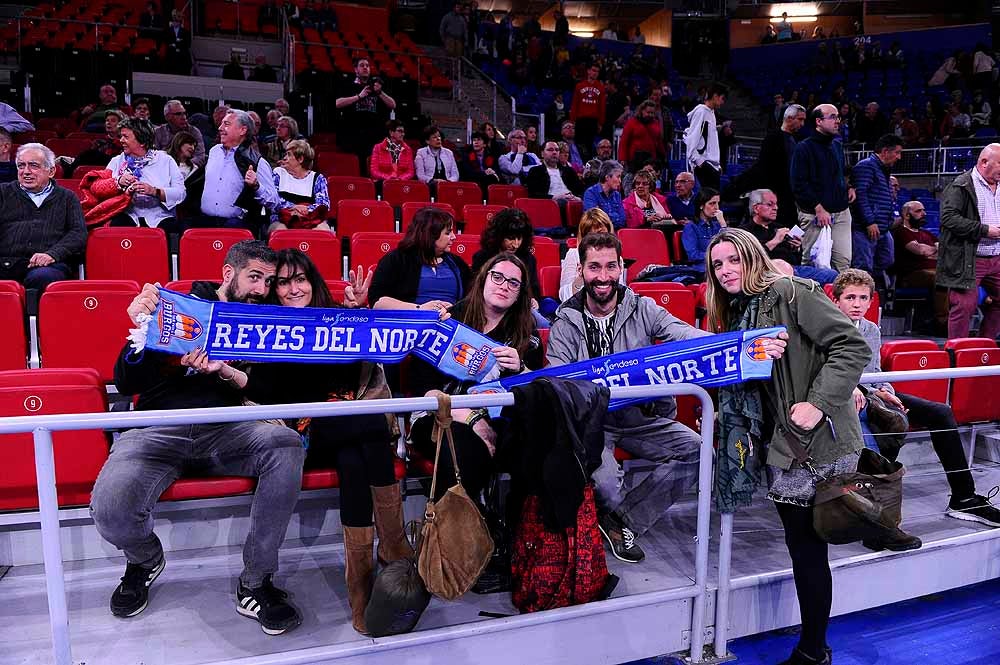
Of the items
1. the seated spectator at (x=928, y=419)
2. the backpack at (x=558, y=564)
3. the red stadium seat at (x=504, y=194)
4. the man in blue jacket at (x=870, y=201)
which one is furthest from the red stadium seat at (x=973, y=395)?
the red stadium seat at (x=504, y=194)

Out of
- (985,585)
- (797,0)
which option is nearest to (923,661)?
(985,585)

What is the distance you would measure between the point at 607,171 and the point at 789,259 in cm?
202

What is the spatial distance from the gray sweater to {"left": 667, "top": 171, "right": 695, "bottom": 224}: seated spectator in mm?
5294

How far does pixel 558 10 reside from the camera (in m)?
20.6

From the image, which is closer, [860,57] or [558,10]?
[860,57]

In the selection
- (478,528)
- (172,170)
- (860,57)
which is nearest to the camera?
(478,528)

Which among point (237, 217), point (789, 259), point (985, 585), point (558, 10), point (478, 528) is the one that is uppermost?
point (558, 10)

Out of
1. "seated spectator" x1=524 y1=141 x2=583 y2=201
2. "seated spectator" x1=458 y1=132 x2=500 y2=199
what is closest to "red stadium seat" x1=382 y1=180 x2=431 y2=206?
"seated spectator" x1=458 y1=132 x2=500 y2=199

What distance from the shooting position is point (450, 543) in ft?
8.24

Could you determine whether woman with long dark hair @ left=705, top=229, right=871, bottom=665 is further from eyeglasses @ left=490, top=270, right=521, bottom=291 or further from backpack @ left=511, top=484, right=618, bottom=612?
eyeglasses @ left=490, top=270, right=521, bottom=291

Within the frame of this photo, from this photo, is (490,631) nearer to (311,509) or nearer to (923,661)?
(311,509)

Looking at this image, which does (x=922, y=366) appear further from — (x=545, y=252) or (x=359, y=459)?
(x=359, y=459)

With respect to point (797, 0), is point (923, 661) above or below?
below

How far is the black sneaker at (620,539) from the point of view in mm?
3209
